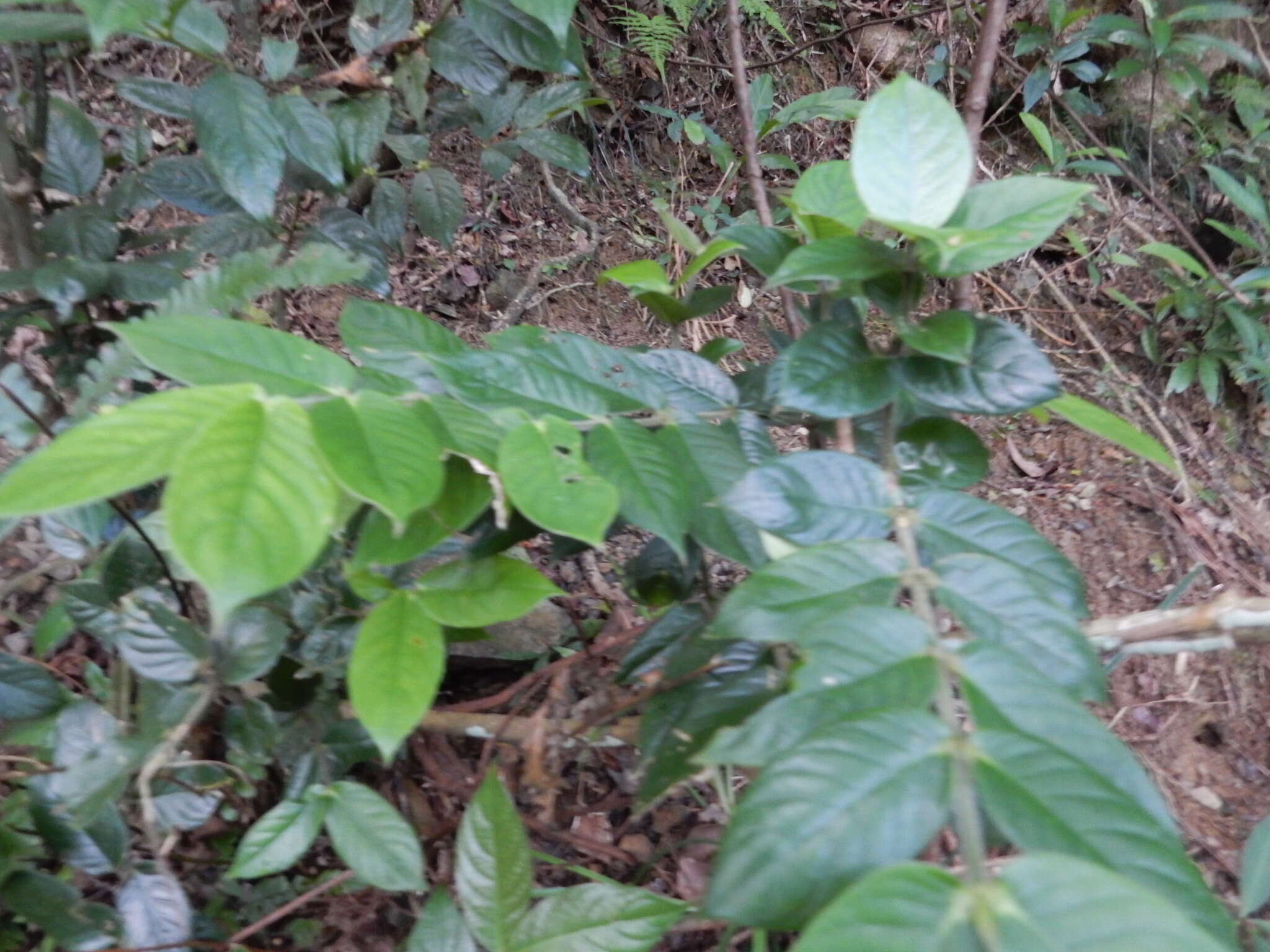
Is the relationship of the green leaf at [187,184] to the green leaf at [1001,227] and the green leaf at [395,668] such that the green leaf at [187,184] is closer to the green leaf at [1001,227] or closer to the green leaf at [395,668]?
the green leaf at [395,668]

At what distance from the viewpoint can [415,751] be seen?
3.34 ft

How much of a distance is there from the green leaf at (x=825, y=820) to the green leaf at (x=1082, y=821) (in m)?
0.03

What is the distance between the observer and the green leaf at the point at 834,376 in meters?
0.61

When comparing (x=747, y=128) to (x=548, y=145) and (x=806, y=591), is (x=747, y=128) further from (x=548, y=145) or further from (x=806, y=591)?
(x=806, y=591)

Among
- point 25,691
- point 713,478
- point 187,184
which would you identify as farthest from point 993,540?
point 187,184

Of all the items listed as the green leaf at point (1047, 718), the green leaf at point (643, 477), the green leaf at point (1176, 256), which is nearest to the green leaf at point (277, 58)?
the green leaf at point (643, 477)

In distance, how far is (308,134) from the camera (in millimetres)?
1015

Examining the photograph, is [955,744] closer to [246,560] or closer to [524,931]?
[246,560]

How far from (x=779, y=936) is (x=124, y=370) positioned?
99 cm

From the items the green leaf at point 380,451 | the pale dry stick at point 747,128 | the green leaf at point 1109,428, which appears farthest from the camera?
the pale dry stick at point 747,128

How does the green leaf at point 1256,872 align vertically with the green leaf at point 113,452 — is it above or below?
below

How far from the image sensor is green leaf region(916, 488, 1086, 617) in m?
0.53

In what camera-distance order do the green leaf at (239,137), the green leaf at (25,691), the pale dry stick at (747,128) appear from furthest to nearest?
the pale dry stick at (747,128), the green leaf at (239,137), the green leaf at (25,691)

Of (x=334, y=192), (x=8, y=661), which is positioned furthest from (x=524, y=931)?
(x=334, y=192)
